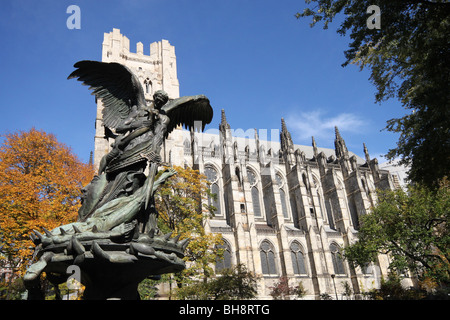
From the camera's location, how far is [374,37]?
8164 mm

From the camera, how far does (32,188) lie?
15555 mm

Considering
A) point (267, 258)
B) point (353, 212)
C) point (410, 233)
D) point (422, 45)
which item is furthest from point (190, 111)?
point (353, 212)

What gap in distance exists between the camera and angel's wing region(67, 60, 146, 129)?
536 centimetres

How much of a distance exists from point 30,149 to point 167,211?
28.7ft

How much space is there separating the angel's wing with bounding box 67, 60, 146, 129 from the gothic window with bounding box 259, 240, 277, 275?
29.1 meters

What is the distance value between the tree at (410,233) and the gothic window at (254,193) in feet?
47.2

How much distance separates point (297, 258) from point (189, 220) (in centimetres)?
1966

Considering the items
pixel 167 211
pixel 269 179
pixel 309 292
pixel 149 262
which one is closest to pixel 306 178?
pixel 269 179

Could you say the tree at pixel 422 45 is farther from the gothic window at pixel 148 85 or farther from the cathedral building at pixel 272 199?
the gothic window at pixel 148 85

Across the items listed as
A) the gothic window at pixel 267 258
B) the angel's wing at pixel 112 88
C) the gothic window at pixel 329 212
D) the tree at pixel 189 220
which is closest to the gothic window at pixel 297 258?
the gothic window at pixel 267 258

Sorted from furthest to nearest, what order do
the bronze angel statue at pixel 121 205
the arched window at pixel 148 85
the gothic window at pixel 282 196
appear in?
the gothic window at pixel 282 196, the arched window at pixel 148 85, the bronze angel statue at pixel 121 205

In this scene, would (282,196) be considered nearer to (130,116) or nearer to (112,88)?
(112,88)

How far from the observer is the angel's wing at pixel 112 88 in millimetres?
5359

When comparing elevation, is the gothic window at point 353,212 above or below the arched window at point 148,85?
below
